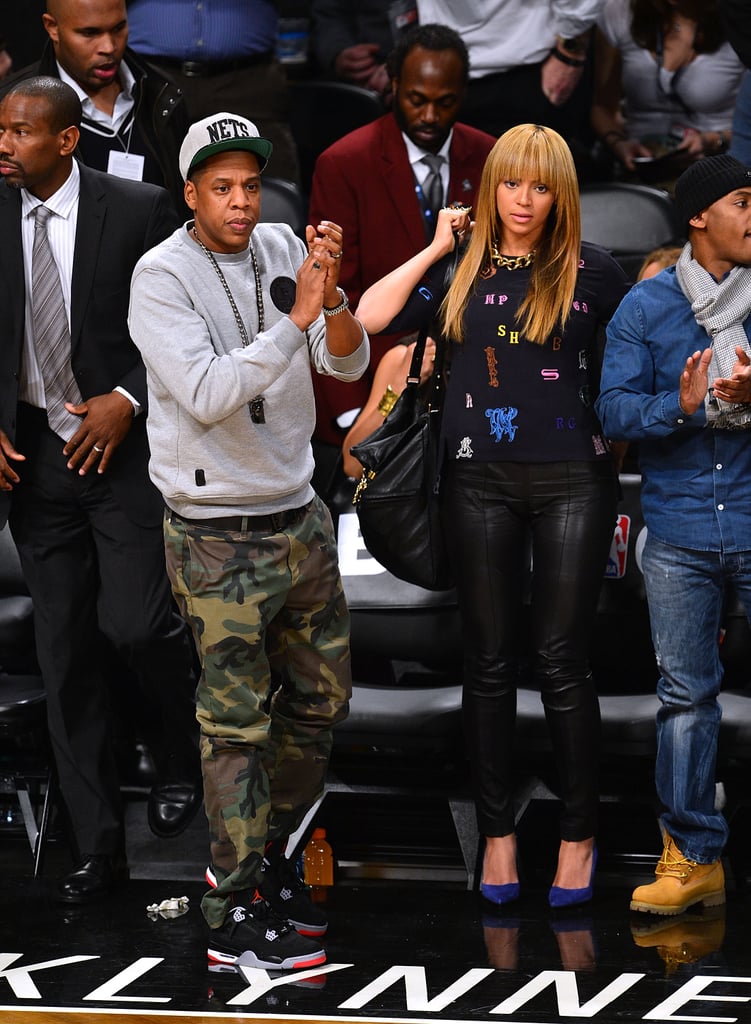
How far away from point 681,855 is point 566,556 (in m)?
0.80

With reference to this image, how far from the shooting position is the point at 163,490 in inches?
143

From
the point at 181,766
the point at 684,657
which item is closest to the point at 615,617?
the point at 684,657

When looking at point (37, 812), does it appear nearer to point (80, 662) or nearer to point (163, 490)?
point (80, 662)

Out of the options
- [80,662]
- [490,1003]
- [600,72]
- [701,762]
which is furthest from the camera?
[600,72]

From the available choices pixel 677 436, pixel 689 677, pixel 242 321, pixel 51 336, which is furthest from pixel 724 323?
pixel 51 336

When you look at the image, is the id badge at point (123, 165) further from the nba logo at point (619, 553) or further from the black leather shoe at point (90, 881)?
the black leather shoe at point (90, 881)

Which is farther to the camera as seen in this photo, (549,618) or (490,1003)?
(549,618)

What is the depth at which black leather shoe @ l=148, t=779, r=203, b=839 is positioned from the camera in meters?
4.43

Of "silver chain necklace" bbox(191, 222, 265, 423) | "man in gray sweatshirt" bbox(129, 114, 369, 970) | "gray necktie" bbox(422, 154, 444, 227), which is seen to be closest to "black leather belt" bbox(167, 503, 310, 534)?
"man in gray sweatshirt" bbox(129, 114, 369, 970)

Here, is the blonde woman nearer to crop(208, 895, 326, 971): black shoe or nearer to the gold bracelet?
the gold bracelet

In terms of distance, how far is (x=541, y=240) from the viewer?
386 cm

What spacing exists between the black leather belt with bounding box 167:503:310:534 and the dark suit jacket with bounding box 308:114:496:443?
139 cm

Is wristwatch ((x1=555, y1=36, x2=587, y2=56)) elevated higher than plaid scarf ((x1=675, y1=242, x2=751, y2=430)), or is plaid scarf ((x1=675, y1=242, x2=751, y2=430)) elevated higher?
wristwatch ((x1=555, y1=36, x2=587, y2=56))

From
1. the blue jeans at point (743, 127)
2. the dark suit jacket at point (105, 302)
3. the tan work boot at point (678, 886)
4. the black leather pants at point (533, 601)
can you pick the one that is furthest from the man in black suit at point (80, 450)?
the blue jeans at point (743, 127)
